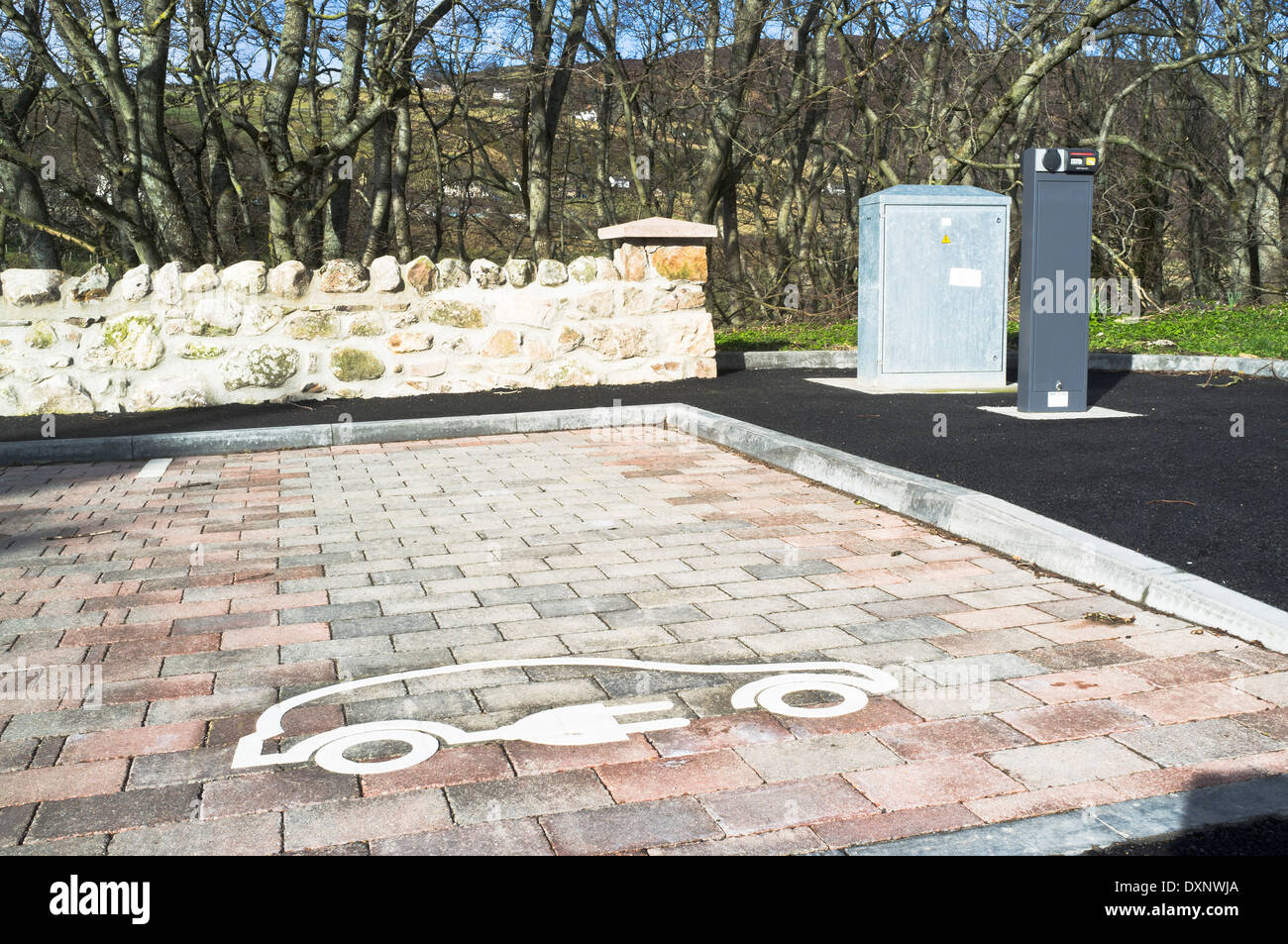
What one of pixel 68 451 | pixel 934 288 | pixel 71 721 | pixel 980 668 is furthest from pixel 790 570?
pixel 934 288

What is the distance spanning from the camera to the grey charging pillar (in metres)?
8.62

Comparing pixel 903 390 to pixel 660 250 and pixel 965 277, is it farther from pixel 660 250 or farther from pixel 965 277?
pixel 660 250

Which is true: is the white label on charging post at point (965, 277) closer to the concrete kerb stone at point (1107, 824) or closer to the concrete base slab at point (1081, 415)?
the concrete base slab at point (1081, 415)

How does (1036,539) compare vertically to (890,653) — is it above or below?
above

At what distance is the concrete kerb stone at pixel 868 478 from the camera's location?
13.6 ft

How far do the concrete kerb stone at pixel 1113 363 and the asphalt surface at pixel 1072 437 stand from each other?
0.33 metres

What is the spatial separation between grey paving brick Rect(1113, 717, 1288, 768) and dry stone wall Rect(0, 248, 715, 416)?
834 cm

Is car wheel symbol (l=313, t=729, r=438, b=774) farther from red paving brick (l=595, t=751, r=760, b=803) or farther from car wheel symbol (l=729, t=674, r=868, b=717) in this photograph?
car wheel symbol (l=729, t=674, r=868, b=717)

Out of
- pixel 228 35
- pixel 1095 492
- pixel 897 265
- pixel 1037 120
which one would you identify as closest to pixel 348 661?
pixel 1095 492

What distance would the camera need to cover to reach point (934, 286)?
10.5 meters

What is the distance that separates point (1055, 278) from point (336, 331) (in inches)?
245

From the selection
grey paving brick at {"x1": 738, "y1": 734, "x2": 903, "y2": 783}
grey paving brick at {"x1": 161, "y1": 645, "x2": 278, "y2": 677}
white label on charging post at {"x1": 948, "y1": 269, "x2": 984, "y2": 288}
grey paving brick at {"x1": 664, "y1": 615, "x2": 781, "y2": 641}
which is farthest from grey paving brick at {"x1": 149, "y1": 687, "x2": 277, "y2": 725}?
white label on charging post at {"x1": 948, "y1": 269, "x2": 984, "y2": 288}

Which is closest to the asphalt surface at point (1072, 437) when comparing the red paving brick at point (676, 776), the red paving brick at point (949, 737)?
the red paving brick at point (949, 737)

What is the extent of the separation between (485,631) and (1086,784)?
222cm
